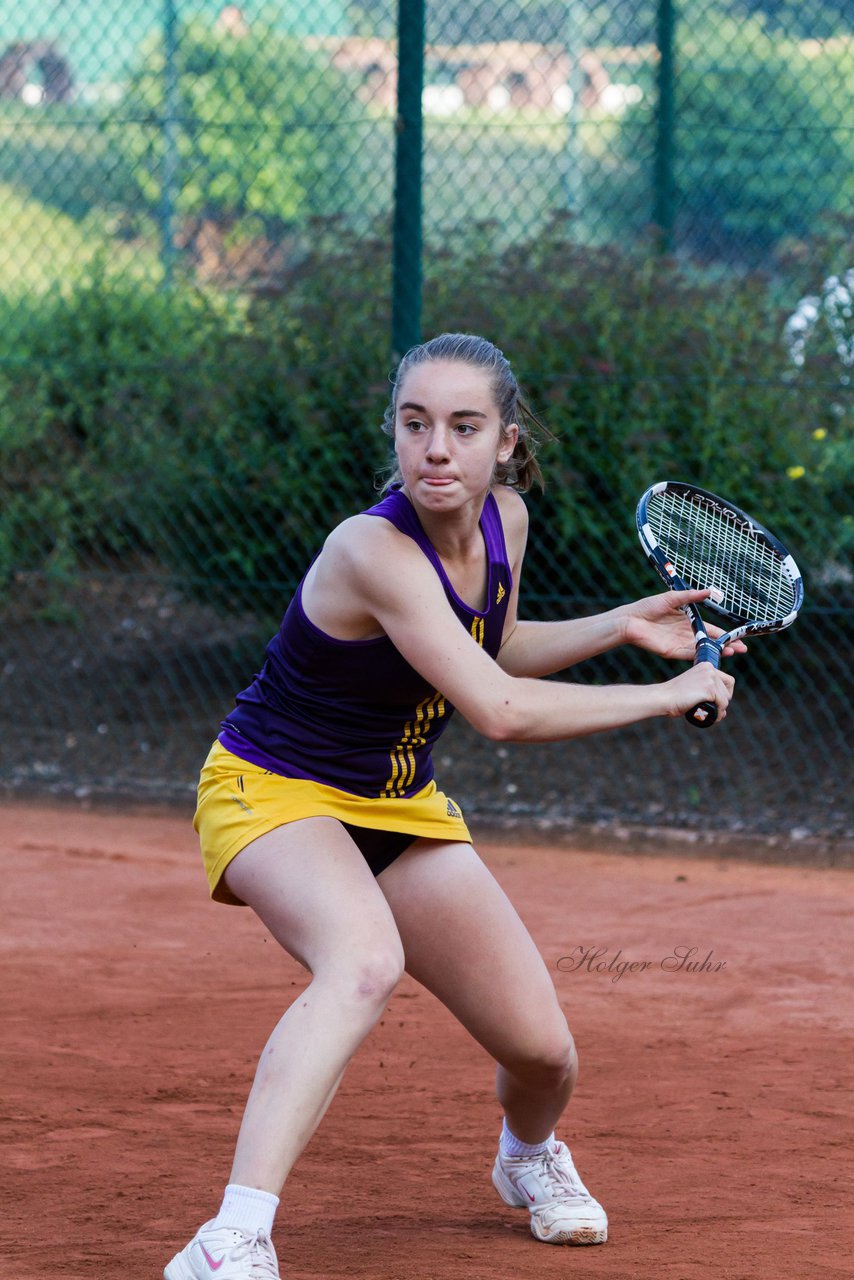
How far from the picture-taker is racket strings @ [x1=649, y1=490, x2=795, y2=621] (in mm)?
3270

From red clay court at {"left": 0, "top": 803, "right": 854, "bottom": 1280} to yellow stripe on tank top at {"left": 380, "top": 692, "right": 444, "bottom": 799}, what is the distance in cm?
80

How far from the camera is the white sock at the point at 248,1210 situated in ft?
7.72

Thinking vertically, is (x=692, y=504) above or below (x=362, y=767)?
above

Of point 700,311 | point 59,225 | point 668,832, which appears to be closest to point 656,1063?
point 668,832

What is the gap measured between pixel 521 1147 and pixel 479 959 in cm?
48

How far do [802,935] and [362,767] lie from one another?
2.53 metres

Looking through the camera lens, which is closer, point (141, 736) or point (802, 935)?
point (802, 935)

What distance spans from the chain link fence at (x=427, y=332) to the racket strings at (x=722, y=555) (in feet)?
9.15

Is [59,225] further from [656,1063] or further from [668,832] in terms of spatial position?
[656,1063]

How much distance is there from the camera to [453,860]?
9.32ft

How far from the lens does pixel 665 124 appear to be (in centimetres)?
735
